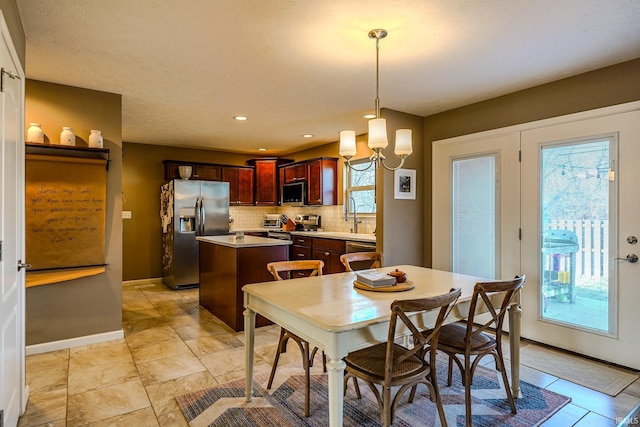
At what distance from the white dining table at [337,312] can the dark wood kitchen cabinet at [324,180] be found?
10.2 feet

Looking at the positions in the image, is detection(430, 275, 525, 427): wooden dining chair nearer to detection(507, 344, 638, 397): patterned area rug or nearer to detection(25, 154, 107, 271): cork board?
detection(507, 344, 638, 397): patterned area rug

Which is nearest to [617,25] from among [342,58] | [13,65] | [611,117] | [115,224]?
[611,117]

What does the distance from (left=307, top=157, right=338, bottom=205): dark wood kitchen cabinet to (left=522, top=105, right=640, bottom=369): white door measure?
2.91 metres

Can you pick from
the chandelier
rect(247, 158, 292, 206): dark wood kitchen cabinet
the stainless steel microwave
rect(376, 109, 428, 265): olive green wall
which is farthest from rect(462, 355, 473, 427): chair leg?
rect(247, 158, 292, 206): dark wood kitchen cabinet

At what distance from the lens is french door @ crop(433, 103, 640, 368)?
2.73 m

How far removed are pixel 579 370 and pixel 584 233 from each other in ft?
3.51

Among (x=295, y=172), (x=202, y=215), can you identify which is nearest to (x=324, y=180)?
(x=295, y=172)

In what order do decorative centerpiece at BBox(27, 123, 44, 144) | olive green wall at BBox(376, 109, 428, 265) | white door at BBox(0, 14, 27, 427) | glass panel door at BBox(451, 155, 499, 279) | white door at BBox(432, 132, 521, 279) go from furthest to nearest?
olive green wall at BBox(376, 109, 428, 265), glass panel door at BBox(451, 155, 499, 279), white door at BBox(432, 132, 521, 279), decorative centerpiece at BBox(27, 123, 44, 144), white door at BBox(0, 14, 27, 427)

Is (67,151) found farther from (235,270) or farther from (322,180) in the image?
(322,180)

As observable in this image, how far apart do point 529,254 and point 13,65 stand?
3.97 meters

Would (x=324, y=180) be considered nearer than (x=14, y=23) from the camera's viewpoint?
No

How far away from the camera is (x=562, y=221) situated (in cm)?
308

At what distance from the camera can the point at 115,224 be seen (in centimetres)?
344

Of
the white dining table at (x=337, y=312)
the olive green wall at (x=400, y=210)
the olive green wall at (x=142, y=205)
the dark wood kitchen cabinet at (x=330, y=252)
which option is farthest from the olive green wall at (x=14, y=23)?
the olive green wall at (x=142, y=205)
